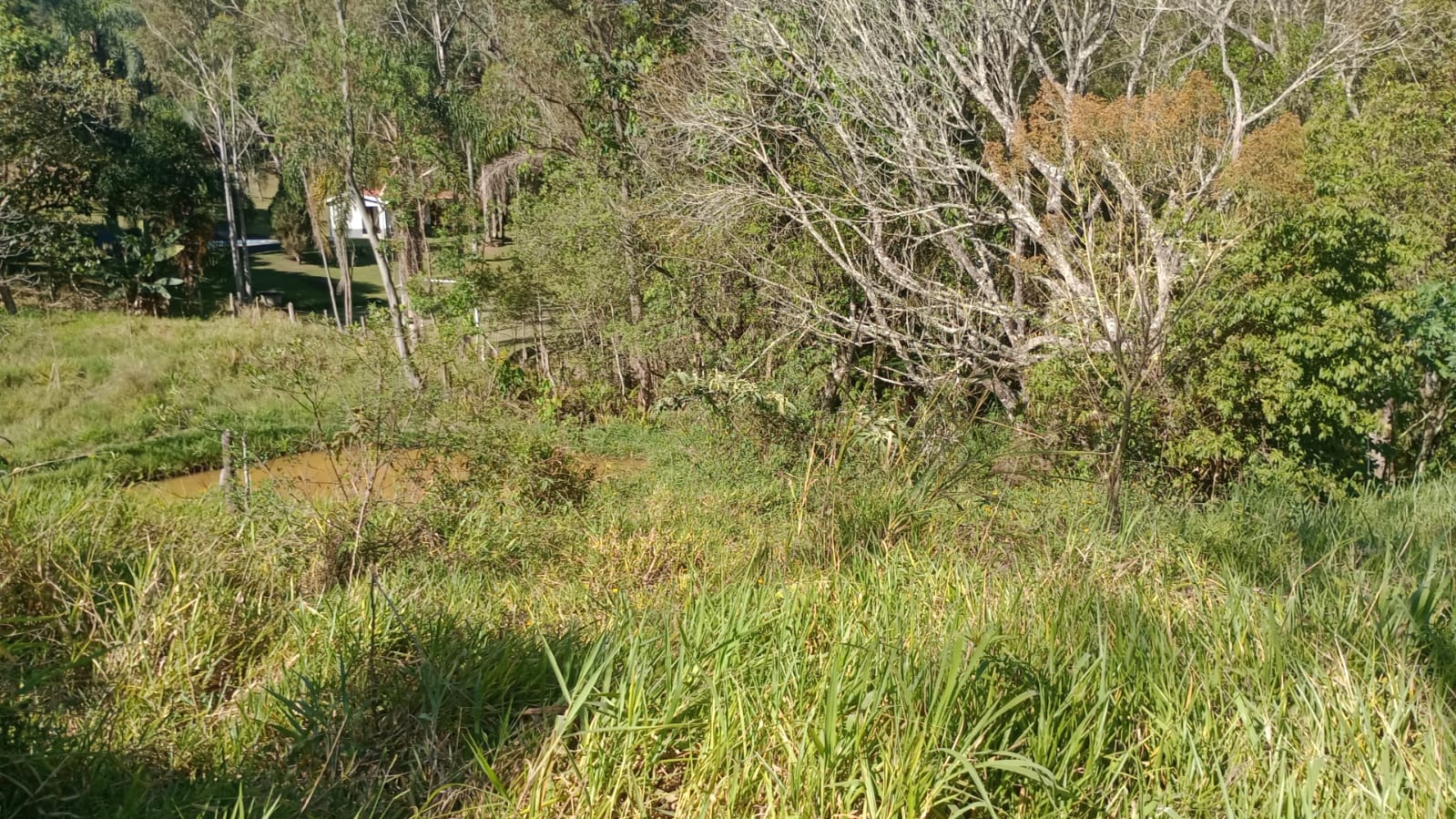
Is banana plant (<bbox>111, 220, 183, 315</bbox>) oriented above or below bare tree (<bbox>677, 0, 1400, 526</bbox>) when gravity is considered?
below

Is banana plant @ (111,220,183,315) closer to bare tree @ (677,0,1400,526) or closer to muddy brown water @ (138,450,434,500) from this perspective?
bare tree @ (677,0,1400,526)

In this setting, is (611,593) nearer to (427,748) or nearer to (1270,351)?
(427,748)

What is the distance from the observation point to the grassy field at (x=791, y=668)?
2.50 metres

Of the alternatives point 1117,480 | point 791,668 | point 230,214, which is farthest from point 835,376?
point 230,214

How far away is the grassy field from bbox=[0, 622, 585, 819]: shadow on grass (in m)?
0.01

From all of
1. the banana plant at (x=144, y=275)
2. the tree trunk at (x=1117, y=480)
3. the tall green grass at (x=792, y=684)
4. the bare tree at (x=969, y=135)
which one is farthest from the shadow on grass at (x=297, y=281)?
the tree trunk at (x=1117, y=480)

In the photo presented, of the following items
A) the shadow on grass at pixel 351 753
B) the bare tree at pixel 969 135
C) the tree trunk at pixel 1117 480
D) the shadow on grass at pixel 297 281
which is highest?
the bare tree at pixel 969 135

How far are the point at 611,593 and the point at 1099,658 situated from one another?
256 cm

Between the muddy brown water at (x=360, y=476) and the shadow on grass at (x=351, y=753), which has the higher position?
the shadow on grass at (x=351, y=753)

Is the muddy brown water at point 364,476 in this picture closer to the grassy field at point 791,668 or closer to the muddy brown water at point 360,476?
the muddy brown water at point 360,476

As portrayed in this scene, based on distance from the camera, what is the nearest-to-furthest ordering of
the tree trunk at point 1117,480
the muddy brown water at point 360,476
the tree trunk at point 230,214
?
the tree trunk at point 1117,480 < the muddy brown water at point 360,476 < the tree trunk at point 230,214

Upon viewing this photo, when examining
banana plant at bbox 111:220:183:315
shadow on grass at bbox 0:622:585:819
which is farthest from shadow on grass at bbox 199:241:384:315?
shadow on grass at bbox 0:622:585:819

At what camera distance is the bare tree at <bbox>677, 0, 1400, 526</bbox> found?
10.9 metres

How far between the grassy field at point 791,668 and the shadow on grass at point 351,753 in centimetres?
1
